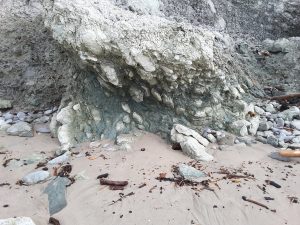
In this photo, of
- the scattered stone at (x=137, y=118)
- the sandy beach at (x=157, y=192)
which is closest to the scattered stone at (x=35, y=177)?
the sandy beach at (x=157, y=192)

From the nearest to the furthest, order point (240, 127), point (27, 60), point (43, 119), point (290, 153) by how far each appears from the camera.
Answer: point (290, 153), point (240, 127), point (43, 119), point (27, 60)

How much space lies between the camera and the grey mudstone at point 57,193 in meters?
2.63

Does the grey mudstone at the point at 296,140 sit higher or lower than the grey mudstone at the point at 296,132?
lower

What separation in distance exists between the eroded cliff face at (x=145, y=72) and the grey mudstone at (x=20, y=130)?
28 cm

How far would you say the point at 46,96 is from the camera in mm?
4547

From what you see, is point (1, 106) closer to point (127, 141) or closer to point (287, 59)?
point (127, 141)

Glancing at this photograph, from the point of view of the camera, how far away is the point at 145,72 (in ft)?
11.0

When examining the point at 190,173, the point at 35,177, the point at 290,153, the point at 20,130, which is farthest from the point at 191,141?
the point at 20,130

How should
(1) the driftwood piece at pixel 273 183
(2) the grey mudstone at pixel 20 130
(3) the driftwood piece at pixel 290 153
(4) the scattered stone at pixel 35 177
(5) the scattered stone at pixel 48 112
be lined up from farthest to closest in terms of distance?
(5) the scattered stone at pixel 48 112 < (2) the grey mudstone at pixel 20 130 < (3) the driftwood piece at pixel 290 153 < (4) the scattered stone at pixel 35 177 < (1) the driftwood piece at pixel 273 183

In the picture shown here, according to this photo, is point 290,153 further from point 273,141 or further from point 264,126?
point 264,126

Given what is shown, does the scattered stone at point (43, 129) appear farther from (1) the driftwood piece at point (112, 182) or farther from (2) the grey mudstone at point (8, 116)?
(1) the driftwood piece at point (112, 182)

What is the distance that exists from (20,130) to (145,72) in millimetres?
1470

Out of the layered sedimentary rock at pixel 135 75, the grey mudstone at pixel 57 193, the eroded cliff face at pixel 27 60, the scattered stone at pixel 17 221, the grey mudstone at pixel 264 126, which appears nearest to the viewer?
the scattered stone at pixel 17 221

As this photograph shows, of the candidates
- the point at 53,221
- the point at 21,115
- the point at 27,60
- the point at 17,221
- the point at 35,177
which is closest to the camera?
the point at 17,221
